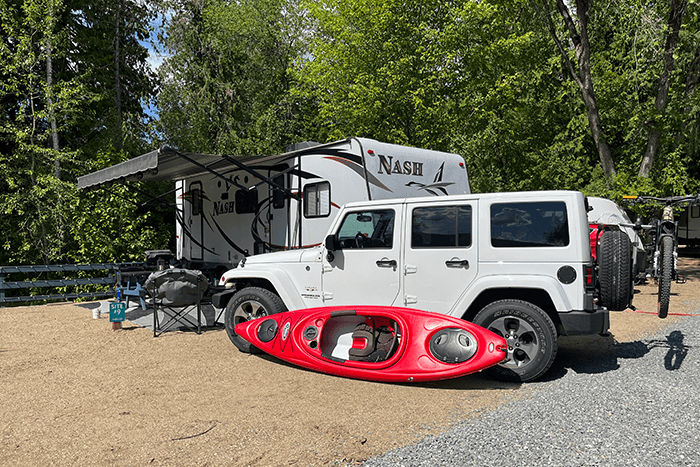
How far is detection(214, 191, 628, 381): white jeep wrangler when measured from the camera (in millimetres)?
5383

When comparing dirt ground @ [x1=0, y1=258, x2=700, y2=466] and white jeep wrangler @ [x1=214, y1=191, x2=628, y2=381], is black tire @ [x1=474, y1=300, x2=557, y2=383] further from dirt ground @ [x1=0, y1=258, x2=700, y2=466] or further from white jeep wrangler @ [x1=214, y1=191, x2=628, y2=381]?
dirt ground @ [x1=0, y1=258, x2=700, y2=466]

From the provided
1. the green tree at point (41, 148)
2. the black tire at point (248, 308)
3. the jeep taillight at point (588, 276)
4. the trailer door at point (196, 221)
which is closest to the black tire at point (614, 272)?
the jeep taillight at point (588, 276)

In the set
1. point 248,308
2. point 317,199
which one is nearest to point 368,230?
point 248,308

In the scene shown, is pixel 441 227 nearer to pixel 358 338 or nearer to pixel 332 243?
pixel 332 243

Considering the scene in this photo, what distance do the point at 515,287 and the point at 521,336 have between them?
0.52m

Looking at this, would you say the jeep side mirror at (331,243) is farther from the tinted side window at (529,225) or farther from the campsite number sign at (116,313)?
the campsite number sign at (116,313)

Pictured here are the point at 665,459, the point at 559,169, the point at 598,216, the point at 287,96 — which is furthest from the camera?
the point at 287,96

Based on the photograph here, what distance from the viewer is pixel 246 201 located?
1128 centimetres

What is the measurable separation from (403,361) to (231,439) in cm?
202

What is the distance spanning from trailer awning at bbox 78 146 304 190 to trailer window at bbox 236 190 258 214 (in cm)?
57

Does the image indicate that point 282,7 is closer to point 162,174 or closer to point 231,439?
point 162,174

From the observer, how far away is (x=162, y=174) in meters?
12.1

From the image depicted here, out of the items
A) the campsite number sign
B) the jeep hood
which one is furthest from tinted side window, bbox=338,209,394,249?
the campsite number sign

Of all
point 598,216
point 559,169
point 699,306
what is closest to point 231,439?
point 699,306
